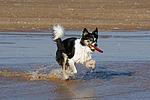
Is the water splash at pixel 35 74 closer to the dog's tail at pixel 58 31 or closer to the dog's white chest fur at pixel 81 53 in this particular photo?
the dog's white chest fur at pixel 81 53

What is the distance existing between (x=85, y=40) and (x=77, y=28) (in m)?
12.2

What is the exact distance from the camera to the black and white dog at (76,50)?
760cm

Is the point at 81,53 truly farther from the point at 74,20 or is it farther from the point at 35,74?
the point at 74,20

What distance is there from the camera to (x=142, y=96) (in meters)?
6.72

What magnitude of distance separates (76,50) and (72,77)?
77 cm

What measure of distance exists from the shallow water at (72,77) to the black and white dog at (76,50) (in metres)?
0.40

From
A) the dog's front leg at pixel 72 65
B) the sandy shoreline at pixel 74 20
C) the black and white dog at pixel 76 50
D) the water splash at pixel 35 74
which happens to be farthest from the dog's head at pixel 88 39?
the sandy shoreline at pixel 74 20

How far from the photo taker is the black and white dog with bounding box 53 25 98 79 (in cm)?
760

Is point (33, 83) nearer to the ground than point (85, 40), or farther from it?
nearer to the ground

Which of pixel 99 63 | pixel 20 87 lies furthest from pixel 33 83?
pixel 99 63

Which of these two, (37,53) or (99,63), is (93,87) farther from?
(37,53)

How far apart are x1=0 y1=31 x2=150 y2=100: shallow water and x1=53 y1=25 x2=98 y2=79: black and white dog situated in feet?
1.31

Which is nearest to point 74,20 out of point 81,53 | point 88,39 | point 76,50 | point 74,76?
point 74,76

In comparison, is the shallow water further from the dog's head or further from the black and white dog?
the dog's head
